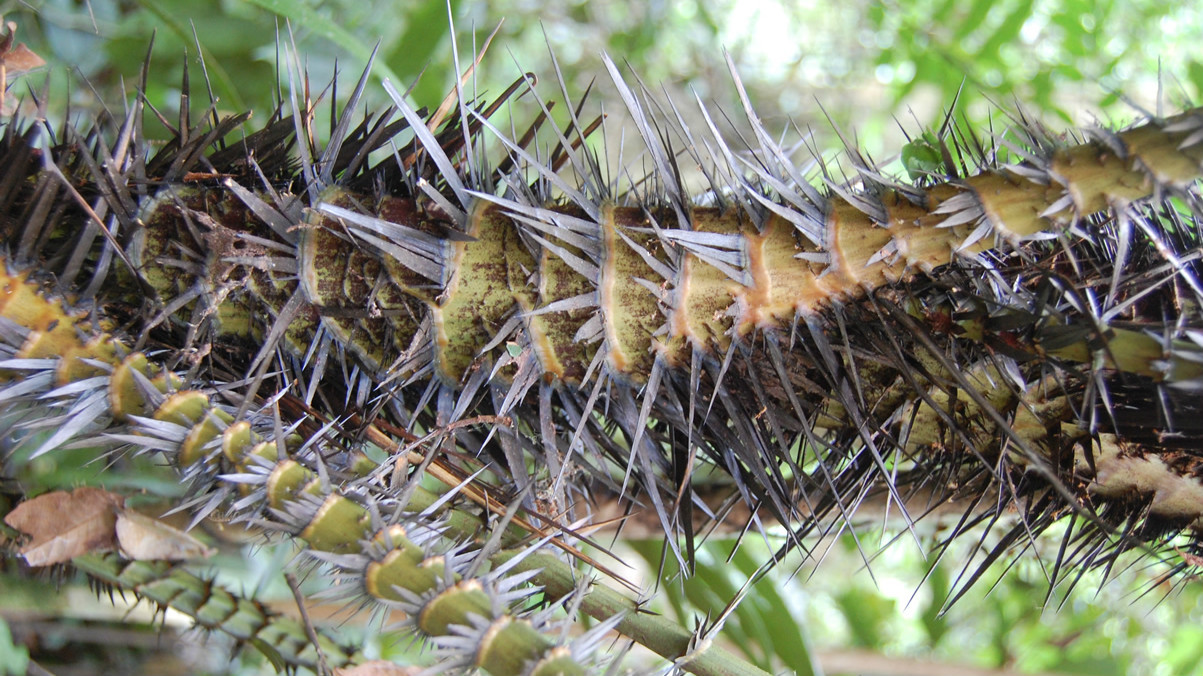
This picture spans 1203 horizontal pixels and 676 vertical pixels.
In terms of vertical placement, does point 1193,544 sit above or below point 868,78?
below

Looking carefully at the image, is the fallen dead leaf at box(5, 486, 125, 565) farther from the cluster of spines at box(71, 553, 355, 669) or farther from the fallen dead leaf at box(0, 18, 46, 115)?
the fallen dead leaf at box(0, 18, 46, 115)

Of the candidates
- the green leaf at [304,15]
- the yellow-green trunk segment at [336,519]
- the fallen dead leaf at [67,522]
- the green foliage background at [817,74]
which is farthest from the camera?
the green foliage background at [817,74]

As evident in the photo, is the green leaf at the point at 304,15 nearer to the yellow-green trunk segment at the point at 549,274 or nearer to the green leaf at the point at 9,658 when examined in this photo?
the yellow-green trunk segment at the point at 549,274

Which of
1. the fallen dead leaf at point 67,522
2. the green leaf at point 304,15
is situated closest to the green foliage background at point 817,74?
the green leaf at point 304,15

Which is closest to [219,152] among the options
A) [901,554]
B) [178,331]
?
[178,331]

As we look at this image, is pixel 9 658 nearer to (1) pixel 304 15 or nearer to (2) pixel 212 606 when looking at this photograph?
(2) pixel 212 606

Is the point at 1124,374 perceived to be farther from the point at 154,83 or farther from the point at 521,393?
the point at 154,83
